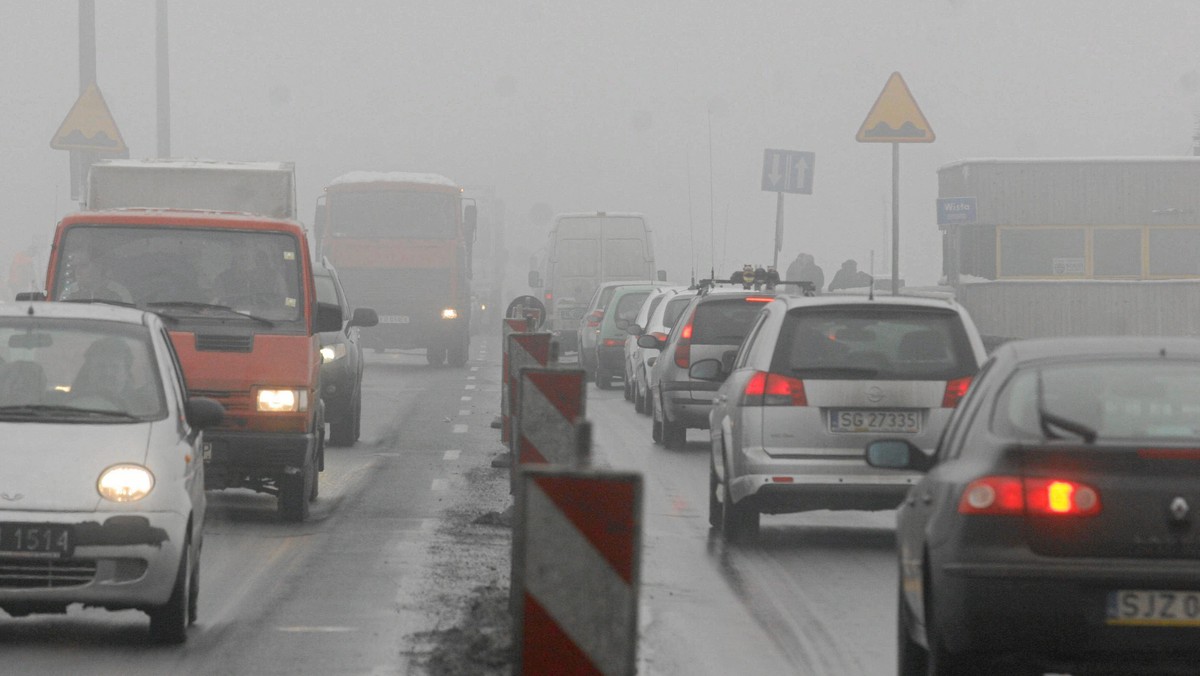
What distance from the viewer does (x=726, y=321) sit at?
20172 millimetres

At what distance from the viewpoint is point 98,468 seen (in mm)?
8617

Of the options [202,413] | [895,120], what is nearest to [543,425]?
[202,413]

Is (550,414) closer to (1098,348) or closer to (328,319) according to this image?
(1098,348)

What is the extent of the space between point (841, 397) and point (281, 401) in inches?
137

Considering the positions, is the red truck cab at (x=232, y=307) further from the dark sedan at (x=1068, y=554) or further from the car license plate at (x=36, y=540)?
the dark sedan at (x=1068, y=554)

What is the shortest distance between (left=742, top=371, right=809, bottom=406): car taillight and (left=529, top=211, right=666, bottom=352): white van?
1194 inches

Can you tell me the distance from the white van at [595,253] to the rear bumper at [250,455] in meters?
29.4

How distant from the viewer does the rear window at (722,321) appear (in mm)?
20047

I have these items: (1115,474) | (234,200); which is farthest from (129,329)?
(234,200)

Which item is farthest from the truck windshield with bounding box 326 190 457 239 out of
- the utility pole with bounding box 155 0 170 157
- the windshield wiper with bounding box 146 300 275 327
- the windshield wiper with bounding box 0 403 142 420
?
the windshield wiper with bounding box 0 403 142 420

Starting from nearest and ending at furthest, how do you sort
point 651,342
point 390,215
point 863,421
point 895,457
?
point 895,457, point 863,421, point 651,342, point 390,215

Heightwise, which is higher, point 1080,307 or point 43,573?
point 1080,307

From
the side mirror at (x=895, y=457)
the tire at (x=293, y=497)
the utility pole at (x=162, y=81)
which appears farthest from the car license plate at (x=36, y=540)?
the utility pole at (x=162, y=81)

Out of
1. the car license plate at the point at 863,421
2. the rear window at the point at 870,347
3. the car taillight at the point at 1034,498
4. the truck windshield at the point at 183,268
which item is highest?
the truck windshield at the point at 183,268
